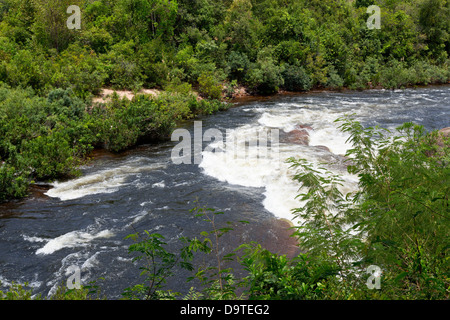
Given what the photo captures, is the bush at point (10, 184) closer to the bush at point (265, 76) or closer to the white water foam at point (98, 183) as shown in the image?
the white water foam at point (98, 183)

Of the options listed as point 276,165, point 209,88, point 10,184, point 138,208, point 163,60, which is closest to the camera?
point 138,208

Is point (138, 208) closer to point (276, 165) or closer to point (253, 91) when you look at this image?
point (276, 165)

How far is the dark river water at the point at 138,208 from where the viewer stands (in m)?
6.29

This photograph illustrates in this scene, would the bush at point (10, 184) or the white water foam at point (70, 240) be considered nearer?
the white water foam at point (70, 240)

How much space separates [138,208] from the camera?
27.6ft

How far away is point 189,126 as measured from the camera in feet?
53.4

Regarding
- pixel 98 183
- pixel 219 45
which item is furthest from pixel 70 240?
pixel 219 45

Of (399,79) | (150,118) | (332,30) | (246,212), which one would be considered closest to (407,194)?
(246,212)

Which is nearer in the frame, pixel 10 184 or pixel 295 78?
pixel 10 184

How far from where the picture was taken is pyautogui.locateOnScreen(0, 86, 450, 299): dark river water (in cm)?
629

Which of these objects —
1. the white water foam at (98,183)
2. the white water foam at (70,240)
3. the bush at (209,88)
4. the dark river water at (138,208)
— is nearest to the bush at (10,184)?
the dark river water at (138,208)

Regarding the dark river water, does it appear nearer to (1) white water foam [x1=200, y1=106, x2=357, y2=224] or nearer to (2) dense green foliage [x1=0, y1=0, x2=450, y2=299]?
(1) white water foam [x1=200, y1=106, x2=357, y2=224]

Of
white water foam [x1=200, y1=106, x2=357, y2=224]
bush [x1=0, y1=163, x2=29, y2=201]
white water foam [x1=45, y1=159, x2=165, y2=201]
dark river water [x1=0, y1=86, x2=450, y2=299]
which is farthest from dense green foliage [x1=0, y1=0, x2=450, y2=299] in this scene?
white water foam [x1=200, y1=106, x2=357, y2=224]

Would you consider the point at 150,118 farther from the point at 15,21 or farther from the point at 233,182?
the point at 15,21
